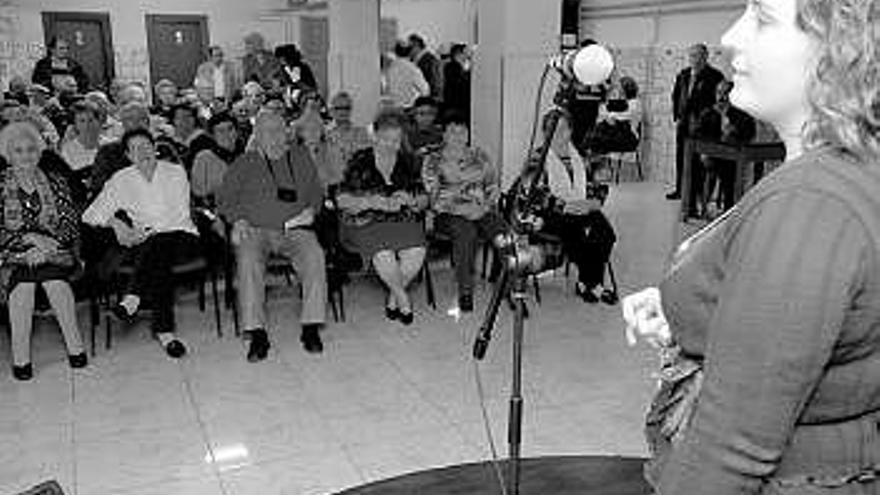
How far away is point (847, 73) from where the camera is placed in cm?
81

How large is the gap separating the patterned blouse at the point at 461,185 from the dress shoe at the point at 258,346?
4.39 ft

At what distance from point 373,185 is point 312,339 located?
1003 millimetres

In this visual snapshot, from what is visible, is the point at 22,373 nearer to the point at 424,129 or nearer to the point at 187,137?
the point at 187,137

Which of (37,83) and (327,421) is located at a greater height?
(37,83)

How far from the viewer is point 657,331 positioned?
1.16 meters

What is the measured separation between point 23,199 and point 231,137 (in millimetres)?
1618

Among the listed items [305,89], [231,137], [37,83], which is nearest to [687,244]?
[231,137]

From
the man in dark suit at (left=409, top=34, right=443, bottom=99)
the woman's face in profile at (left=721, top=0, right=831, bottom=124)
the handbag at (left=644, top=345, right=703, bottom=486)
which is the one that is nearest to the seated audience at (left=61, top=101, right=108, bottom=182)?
the man in dark suit at (left=409, top=34, right=443, bottom=99)

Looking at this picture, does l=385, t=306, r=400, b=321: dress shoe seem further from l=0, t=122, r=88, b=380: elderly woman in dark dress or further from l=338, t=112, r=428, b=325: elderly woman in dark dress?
l=0, t=122, r=88, b=380: elderly woman in dark dress

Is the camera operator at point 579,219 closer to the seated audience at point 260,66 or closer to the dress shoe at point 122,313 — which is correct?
the dress shoe at point 122,313

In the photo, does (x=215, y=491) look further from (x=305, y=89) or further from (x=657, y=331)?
(x=305, y=89)

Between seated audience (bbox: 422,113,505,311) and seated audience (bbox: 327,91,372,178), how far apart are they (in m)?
0.61

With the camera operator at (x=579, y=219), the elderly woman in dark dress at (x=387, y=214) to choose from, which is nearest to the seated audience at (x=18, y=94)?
the elderly woman in dark dress at (x=387, y=214)

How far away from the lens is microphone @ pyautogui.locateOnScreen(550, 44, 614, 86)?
1598 millimetres
